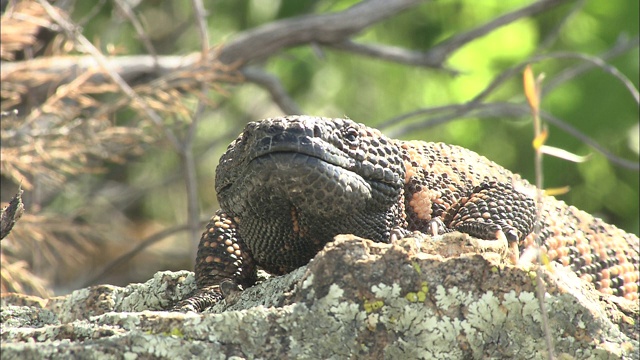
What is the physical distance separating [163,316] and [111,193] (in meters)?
8.37

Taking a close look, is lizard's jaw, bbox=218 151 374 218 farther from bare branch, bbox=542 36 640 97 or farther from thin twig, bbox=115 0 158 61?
bare branch, bbox=542 36 640 97

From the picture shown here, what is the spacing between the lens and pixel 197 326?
2.61 meters

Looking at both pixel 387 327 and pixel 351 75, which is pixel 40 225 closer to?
pixel 387 327

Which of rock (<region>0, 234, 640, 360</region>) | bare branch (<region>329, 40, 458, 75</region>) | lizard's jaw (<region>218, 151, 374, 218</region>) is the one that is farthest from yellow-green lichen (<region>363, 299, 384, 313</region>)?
bare branch (<region>329, 40, 458, 75</region>)

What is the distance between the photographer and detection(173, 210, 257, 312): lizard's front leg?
3791 millimetres

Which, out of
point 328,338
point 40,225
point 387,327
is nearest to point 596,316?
point 387,327

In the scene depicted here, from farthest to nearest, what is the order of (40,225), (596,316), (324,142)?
(40,225) < (324,142) < (596,316)

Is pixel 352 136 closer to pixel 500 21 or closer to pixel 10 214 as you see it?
pixel 10 214

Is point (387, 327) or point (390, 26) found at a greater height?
point (390, 26)

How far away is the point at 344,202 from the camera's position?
328 cm

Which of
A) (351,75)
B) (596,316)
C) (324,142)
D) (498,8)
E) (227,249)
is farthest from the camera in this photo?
(351,75)

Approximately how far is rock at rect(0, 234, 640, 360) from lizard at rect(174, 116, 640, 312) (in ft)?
1.14

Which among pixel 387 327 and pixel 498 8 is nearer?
pixel 387 327

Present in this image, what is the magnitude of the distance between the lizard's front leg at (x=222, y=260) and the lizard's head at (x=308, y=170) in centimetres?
42
